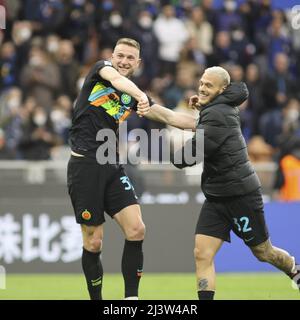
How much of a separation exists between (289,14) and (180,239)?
733 cm

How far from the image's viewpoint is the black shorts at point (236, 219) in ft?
33.2

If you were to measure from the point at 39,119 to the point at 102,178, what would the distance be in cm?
750

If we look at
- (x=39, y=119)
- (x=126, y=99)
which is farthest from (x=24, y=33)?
(x=126, y=99)

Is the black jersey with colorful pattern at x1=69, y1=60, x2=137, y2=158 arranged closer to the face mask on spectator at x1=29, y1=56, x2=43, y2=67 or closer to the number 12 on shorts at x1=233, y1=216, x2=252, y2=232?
the number 12 on shorts at x1=233, y1=216, x2=252, y2=232

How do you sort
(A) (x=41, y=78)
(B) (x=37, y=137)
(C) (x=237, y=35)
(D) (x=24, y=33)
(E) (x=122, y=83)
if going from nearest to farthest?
(E) (x=122, y=83), (B) (x=37, y=137), (A) (x=41, y=78), (D) (x=24, y=33), (C) (x=237, y=35)

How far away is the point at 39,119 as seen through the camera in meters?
17.8

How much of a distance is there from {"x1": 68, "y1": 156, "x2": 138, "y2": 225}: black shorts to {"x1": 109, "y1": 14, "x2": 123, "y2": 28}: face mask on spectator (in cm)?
981

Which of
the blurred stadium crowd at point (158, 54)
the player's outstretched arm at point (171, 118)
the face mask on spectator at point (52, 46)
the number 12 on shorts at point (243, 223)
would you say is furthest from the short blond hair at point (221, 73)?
the face mask on spectator at point (52, 46)

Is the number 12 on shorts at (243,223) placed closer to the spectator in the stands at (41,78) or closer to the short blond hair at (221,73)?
the short blond hair at (221,73)

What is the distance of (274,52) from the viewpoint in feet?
67.6

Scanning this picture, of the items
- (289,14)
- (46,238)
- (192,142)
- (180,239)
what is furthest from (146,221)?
(289,14)

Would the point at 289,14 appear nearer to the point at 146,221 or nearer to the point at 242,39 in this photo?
the point at 242,39

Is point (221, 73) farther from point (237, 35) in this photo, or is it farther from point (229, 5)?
point (229, 5)

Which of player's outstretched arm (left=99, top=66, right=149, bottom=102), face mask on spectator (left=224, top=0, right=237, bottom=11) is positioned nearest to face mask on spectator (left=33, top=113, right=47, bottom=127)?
face mask on spectator (left=224, top=0, right=237, bottom=11)
